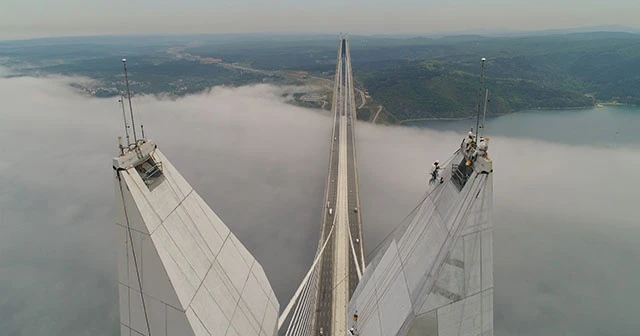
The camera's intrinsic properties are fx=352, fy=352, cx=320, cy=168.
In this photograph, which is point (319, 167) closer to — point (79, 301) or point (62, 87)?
point (79, 301)

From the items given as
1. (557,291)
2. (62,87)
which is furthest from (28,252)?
(62,87)

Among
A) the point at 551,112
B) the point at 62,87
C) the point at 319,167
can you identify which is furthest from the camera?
the point at 62,87

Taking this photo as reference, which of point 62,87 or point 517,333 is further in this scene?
point 62,87

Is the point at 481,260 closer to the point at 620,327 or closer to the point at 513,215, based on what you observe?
the point at 620,327

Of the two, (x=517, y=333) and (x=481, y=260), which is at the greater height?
(x=481, y=260)

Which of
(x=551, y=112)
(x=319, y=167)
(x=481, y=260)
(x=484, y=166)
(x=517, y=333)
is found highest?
(x=484, y=166)

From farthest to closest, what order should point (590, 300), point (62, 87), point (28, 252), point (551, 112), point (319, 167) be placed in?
point (62, 87) < point (551, 112) < point (319, 167) < point (28, 252) < point (590, 300)
